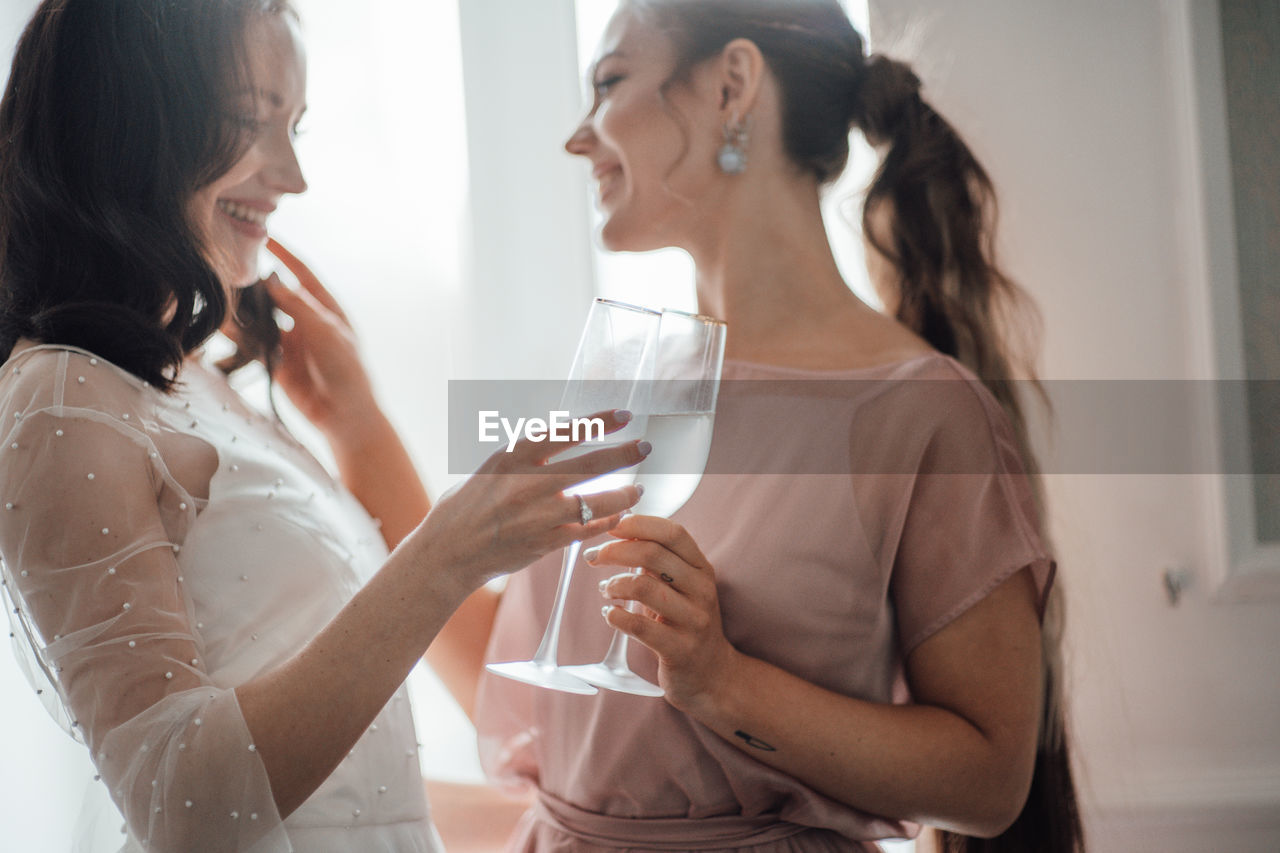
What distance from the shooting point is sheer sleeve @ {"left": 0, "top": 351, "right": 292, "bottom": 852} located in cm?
61

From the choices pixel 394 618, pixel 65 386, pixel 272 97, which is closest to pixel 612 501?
pixel 394 618

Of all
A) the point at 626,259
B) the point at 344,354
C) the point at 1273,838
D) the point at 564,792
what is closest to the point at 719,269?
the point at 626,259

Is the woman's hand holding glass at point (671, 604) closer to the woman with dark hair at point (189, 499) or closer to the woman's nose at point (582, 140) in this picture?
the woman with dark hair at point (189, 499)

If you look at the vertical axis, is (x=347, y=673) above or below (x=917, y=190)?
below

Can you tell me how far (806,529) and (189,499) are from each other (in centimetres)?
48

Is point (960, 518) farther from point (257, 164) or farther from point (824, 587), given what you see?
point (257, 164)

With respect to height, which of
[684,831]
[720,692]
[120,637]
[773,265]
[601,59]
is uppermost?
[601,59]

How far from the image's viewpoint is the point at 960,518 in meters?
0.80

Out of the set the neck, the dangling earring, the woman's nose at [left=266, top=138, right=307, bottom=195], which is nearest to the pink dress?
the neck

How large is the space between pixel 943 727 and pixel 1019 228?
0.52 m

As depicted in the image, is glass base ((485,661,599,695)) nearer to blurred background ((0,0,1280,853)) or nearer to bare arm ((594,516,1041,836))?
bare arm ((594,516,1041,836))

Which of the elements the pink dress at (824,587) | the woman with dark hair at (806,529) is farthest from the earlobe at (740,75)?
the pink dress at (824,587)

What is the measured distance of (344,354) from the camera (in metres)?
1.03

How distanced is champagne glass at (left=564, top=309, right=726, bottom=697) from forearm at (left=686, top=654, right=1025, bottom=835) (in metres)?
0.14
